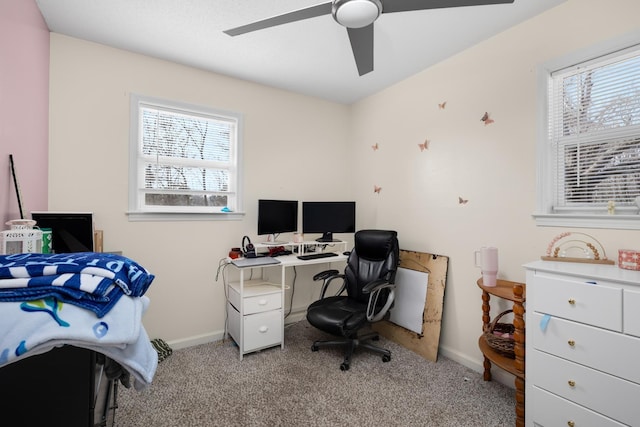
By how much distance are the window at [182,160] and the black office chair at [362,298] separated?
1327mm

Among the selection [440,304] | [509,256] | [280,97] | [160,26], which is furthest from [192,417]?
[280,97]

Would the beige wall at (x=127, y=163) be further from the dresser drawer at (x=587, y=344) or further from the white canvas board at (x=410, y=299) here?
the dresser drawer at (x=587, y=344)

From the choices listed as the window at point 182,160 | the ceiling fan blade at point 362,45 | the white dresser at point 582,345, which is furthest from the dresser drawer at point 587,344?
the window at point 182,160

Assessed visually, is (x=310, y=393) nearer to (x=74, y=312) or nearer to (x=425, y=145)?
(x=74, y=312)

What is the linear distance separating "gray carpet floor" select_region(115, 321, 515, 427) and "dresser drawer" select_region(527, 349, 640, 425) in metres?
0.45

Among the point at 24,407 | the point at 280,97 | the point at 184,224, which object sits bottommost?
the point at 24,407

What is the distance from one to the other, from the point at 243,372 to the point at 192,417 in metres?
0.55

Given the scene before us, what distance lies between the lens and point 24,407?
60cm

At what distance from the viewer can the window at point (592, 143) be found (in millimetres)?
1750

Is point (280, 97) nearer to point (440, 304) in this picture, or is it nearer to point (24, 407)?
point (440, 304)

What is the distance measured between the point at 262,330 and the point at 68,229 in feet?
5.45

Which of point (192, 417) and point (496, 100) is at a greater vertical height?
point (496, 100)

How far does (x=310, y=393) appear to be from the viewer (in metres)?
2.12

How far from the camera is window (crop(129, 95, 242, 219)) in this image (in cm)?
264
